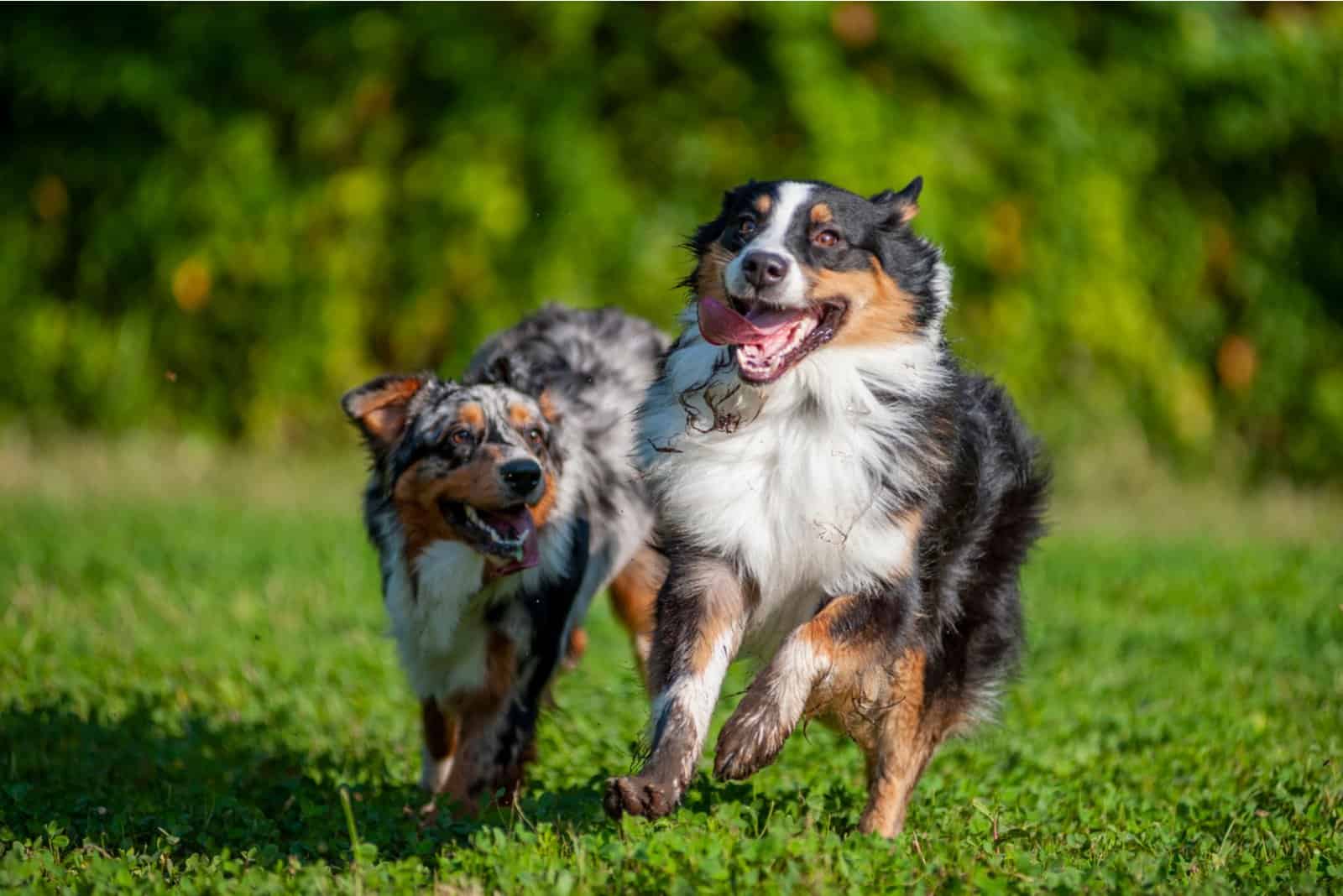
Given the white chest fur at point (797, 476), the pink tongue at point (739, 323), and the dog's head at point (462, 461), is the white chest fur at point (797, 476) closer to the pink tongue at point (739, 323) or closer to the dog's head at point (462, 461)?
the pink tongue at point (739, 323)

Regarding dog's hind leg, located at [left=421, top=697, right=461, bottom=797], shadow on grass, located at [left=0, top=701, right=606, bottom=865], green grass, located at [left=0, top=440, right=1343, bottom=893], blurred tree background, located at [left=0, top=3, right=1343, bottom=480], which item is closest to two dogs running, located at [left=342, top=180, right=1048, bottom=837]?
dog's hind leg, located at [left=421, top=697, right=461, bottom=797]

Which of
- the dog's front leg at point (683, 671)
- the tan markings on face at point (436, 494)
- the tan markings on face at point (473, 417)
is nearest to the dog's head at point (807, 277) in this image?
the dog's front leg at point (683, 671)

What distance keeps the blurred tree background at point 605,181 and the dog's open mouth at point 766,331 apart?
7912 millimetres

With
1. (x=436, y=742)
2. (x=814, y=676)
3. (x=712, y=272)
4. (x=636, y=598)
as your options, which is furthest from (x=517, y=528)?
(x=814, y=676)

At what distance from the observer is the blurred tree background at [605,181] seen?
508 inches

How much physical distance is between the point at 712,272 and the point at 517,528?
1499 millimetres

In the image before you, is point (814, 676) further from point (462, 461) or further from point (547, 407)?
point (547, 407)

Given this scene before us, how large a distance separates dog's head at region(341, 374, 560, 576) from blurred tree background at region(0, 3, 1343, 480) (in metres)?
6.51

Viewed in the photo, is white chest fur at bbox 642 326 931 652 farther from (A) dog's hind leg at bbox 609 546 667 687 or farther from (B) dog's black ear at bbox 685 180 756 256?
(A) dog's hind leg at bbox 609 546 667 687

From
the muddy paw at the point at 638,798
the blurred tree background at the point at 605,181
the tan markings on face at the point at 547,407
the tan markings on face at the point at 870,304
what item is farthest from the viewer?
the blurred tree background at the point at 605,181

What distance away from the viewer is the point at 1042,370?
13.8m

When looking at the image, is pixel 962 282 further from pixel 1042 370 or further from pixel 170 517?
pixel 170 517

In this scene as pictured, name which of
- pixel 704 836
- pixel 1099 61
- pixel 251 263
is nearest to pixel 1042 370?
pixel 1099 61

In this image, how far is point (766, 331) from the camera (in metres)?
4.57
